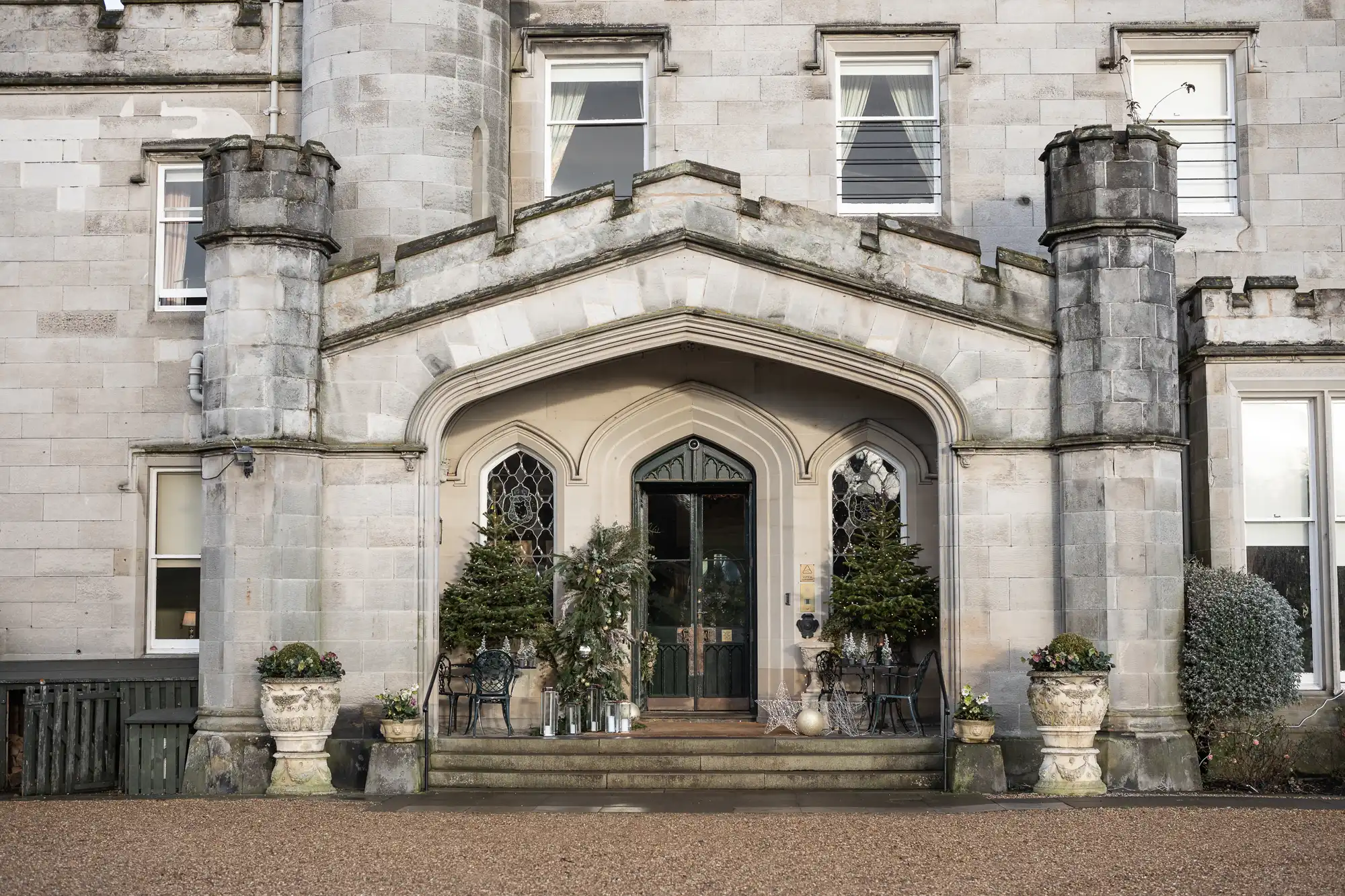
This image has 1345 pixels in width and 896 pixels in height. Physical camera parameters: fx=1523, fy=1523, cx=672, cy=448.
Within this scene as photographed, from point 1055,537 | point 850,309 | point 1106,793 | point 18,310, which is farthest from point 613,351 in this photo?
point 18,310

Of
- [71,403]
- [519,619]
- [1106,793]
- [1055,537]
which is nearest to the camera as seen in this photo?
[1106,793]

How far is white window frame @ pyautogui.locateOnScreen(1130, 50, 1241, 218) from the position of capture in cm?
1659

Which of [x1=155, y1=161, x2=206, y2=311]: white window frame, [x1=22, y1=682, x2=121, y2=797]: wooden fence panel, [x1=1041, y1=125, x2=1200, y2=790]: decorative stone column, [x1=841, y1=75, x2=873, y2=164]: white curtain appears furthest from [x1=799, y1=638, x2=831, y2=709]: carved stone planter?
[x1=155, y1=161, x2=206, y2=311]: white window frame

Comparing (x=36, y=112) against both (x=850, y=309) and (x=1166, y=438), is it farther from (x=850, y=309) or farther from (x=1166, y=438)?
Answer: (x=1166, y=438)

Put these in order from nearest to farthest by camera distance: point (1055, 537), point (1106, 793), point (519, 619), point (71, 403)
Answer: point (1106, 793) < point (1055, 537) < point (519, 619) < point (71, 403)

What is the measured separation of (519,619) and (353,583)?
181cm

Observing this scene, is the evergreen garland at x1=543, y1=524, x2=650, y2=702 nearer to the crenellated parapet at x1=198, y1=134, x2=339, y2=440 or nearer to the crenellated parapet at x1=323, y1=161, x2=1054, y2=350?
the crenellated parapet at x1=323, y1=161, x2=1054, y2=350

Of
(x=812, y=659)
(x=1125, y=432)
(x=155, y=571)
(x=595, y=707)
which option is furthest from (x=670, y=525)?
(x=155, y=571)

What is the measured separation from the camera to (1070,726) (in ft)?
40.8

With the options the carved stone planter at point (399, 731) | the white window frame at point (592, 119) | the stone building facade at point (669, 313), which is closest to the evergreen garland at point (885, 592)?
the stone building facade at point (669, 313)

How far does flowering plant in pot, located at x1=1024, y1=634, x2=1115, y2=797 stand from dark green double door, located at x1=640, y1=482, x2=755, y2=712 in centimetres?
398

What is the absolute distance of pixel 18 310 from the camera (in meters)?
16.5

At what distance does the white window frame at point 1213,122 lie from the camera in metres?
16.6

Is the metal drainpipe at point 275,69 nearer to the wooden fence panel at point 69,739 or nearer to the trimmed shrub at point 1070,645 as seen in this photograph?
the wooden fence panel at point 69,739
